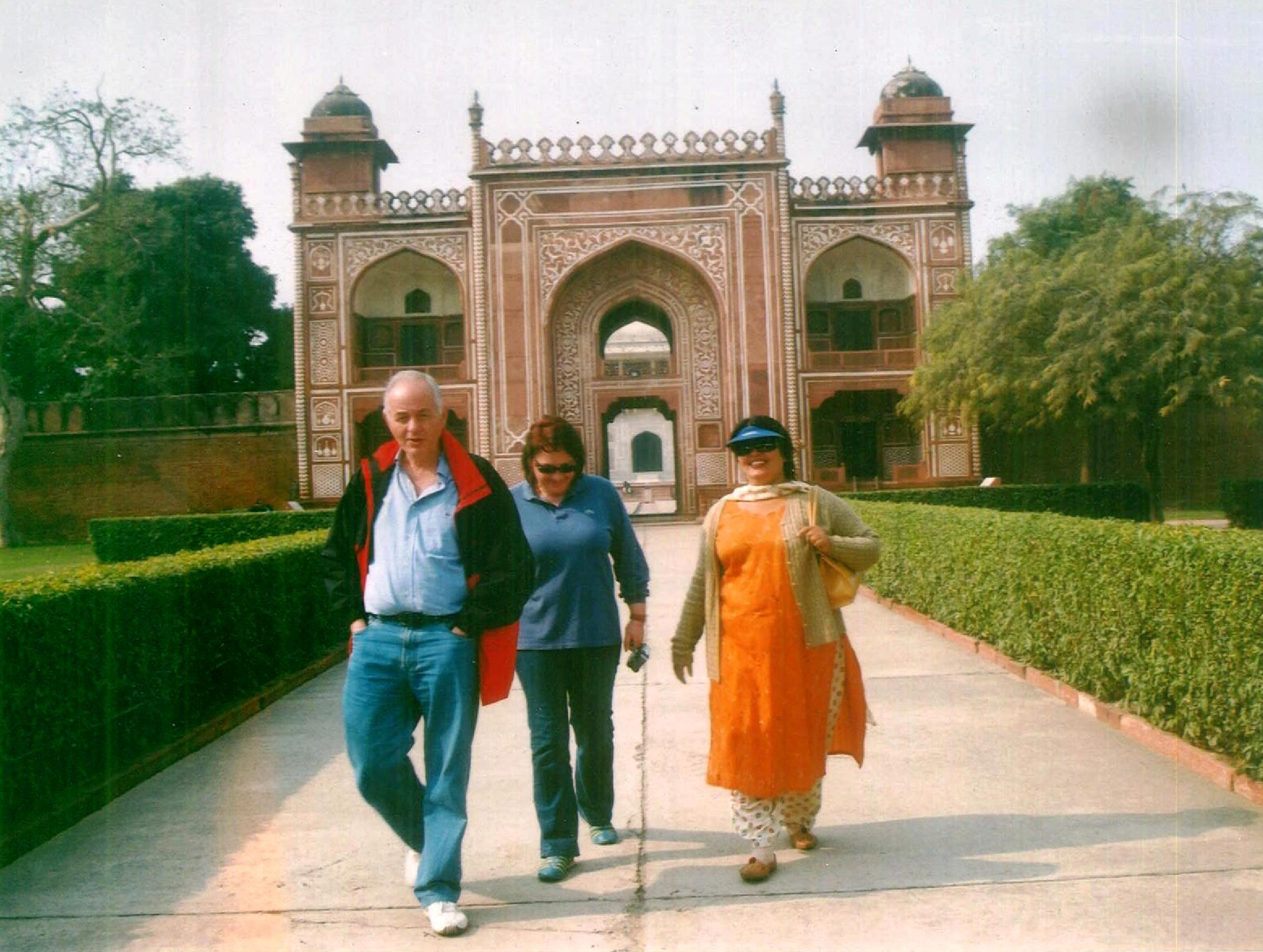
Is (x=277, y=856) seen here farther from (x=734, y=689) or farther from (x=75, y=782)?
(x=734, y=689)

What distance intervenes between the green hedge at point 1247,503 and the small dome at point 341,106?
19.3 metres

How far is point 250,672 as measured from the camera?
23.7 ft

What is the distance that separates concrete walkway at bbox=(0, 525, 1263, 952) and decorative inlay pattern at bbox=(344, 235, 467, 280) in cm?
2053

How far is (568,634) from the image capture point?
13.2 ft

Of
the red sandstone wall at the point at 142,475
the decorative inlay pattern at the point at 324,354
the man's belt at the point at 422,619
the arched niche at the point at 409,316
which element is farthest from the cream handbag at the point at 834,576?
the red sandstone wall at the point at 142,475

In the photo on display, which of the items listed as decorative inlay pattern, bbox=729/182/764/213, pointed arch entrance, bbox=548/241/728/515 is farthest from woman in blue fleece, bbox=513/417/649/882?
decorative inlay pattern, bbox=729/182/764/213

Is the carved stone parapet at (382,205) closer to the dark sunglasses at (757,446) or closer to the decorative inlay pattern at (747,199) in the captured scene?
the decorative inlay pattern at (747,199)

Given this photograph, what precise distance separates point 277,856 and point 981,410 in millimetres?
17330

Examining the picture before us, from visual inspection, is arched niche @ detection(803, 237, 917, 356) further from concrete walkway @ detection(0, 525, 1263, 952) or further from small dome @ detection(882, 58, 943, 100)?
concrete walkway @ detection(0, 525, 1263, 952)

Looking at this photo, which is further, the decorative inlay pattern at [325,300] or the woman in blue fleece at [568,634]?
the decorative inlay pattern at [325,300]

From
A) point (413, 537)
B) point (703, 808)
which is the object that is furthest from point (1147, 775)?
point (413, 537)

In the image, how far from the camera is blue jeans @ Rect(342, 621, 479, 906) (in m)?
3.56

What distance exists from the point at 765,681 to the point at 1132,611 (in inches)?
100

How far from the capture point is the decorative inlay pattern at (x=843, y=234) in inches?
994
